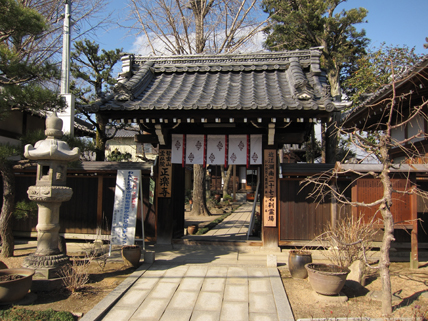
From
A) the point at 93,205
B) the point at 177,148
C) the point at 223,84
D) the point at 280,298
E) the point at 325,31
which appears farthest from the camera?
the point at 325,31

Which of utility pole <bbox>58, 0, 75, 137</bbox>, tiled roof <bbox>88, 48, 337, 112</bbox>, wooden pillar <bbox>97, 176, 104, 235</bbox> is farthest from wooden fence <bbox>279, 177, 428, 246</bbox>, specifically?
utility pole <bbox>58, 0, 75, 137</bbox>

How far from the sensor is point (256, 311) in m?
5.19

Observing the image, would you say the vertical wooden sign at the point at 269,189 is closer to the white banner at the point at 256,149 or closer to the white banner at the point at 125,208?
the white banner at the point at 256,149

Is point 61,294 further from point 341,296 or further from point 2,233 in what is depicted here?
point 341,296

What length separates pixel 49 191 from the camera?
6070 mm

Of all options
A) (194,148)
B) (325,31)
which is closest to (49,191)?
(194,148)

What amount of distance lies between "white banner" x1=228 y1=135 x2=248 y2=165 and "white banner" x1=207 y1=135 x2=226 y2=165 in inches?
8.2

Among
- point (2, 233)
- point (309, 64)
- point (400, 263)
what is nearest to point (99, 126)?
point (2, 233)

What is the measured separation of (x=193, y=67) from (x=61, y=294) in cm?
801

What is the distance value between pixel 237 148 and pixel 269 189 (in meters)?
1.52

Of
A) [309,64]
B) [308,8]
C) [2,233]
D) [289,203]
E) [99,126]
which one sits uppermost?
[308,8]

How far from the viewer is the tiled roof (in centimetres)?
795

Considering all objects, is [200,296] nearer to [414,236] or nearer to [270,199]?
[270,199]

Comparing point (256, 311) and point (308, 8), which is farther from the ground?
point (308, 8)
